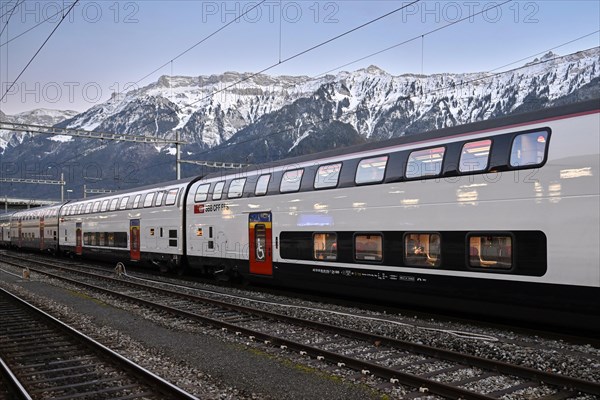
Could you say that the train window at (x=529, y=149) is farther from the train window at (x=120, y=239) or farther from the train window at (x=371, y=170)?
the train window at (x=120, y=239)

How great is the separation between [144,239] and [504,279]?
18.1 m

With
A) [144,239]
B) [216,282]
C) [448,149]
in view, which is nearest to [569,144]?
[448,149]

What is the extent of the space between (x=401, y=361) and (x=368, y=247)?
4.66m

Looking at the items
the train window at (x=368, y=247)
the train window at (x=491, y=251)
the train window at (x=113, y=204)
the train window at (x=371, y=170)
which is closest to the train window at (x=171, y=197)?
the train window at (x=113, y=204)

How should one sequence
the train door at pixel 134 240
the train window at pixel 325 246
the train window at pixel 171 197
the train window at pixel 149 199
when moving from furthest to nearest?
1. the train door at pixel 134 240
2. the train window at pixel 149 199
3. the train window at pixel 171 197
4. the train window at pixel 325 246

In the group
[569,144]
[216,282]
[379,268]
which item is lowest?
[216,282]

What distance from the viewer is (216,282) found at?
20156 millimetres

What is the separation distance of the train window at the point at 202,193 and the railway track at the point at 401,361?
23.8ft

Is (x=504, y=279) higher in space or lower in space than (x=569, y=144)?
lower

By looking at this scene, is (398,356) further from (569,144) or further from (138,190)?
(138,190)

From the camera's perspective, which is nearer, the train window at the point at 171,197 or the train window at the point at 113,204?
the train window at the point at 171,197

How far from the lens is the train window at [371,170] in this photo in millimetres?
12586

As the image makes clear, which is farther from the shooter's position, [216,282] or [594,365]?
[216,282]

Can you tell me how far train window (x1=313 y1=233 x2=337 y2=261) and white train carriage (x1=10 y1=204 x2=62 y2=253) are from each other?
2951 cm
